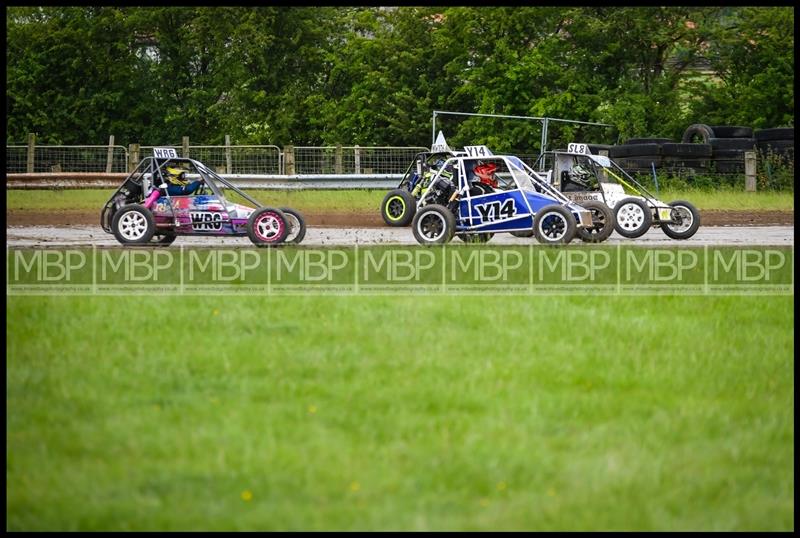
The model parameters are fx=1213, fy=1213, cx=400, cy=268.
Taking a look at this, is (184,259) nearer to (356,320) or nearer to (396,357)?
(356,320)

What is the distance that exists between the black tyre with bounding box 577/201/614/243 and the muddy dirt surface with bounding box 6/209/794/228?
14.3 feet

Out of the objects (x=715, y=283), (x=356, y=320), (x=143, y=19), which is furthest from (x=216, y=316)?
(x=143, y=19)

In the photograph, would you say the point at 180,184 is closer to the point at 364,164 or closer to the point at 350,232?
the point at 350,232

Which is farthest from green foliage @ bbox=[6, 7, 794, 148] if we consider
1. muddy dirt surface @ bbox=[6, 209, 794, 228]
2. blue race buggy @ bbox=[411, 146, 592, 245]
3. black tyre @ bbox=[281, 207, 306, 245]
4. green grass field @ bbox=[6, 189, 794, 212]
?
black tyre @ bbox=[281, 207, 306, 245]

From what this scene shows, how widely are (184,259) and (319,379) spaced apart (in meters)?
6.34

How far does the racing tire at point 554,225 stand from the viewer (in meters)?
15.6

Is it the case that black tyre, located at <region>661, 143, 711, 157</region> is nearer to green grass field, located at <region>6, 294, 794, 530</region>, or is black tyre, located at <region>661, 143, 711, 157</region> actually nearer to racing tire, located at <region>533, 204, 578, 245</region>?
racing tire, located at <region>533, 204, 578, 245</region>

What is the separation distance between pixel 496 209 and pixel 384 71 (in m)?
25.3

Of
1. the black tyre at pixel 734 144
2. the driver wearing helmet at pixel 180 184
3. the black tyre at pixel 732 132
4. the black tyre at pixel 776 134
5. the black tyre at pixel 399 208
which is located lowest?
the black tyre at pixel 399 208

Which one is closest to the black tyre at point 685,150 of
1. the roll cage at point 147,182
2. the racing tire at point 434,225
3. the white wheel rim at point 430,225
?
the racing tire at point 434,225

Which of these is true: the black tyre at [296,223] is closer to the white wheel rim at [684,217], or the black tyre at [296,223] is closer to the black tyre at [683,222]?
the black tyre at [683,222]

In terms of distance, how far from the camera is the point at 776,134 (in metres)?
28.5

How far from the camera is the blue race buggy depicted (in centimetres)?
1573

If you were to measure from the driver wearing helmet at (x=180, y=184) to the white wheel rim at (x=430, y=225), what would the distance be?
2.96 meters
